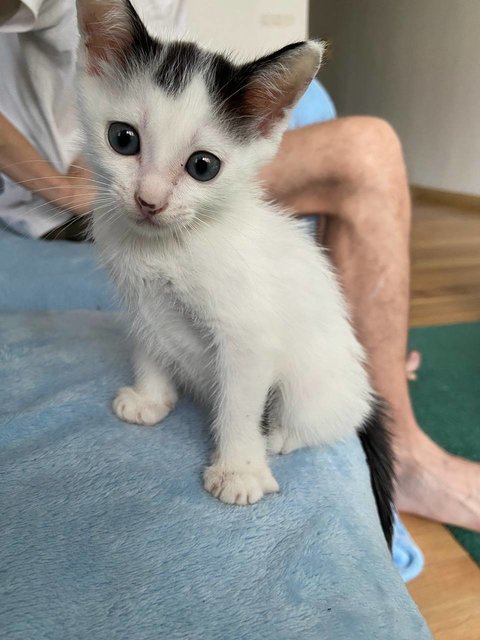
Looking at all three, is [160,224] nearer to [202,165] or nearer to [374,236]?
[202,165]

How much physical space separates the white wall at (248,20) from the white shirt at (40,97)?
0.44m

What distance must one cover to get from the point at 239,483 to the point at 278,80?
407 mm

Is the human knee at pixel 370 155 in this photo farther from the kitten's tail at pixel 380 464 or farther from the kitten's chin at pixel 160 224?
the kitten's chin at pixel 160 224

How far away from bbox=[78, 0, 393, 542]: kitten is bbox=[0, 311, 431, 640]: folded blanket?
1.5 inches

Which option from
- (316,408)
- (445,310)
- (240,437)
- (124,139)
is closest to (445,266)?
(445,310)

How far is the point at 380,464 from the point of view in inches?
32.3

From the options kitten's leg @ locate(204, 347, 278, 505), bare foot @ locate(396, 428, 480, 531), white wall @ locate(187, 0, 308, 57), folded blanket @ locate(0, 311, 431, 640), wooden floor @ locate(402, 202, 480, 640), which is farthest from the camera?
white wall @ locate(187, 0, 308, 57)

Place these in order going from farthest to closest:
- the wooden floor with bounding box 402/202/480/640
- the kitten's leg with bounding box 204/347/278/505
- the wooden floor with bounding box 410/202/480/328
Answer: the wooden floor with bounding box 410/202/480/328, the wooden floor with bounding box 402/202/480/640, the kitten's leg with bounding box 204/347/278/505

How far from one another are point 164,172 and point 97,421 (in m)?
0.34

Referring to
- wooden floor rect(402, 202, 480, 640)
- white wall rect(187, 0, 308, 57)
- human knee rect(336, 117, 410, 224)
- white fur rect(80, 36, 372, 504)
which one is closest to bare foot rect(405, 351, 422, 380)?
wooden floor rect(402, 202, 480, 640)

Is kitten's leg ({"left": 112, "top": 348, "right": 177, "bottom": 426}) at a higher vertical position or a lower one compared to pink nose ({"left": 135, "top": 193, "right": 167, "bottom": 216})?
lower

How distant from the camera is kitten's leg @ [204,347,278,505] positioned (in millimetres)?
610

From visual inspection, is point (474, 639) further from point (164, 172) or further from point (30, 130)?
point (30, 130)

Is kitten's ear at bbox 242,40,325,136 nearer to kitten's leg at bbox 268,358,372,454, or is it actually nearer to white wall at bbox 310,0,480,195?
kitten's leg at bbox 268,358,372,454
